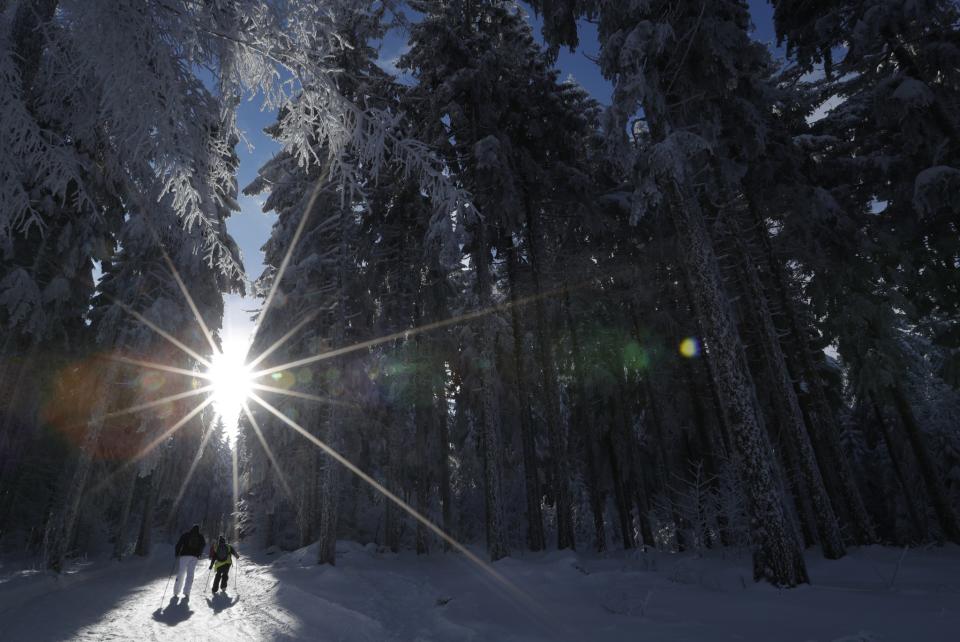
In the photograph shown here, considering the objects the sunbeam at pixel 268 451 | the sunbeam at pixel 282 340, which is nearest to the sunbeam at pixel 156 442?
the sunbeam at pixel 268 451

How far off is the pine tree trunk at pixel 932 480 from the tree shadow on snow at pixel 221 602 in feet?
61.2

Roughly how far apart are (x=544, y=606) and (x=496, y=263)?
1479 cm

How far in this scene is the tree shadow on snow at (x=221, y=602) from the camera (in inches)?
342

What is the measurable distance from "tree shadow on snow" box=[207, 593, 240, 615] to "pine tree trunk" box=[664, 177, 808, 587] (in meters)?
9.19

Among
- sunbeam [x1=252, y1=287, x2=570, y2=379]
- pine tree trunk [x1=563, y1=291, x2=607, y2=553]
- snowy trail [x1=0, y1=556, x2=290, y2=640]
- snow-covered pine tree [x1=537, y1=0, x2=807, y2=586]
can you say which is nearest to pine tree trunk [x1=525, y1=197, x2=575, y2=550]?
sunbeam [x1=252, y1=287, x2=570, y2=379]

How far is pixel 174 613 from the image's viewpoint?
26.6 ft

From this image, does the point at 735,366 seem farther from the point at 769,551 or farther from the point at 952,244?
Result: the point at 952,244

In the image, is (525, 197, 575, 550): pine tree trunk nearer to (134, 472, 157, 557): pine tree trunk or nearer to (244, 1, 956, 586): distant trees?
(244, 1, 956, 586): distant trees

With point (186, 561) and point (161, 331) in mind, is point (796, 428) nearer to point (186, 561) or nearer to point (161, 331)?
point (186, 561)

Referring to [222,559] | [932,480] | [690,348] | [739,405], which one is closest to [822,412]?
[932,480]

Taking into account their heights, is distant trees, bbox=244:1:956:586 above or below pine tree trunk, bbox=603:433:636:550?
above

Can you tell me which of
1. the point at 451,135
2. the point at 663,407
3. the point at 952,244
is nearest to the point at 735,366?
the point at 952,244

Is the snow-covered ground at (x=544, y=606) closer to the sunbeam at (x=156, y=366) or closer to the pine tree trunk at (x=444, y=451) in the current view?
the sunbeam at (x=156, y=366)

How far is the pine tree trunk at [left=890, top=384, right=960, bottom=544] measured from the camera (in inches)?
550
